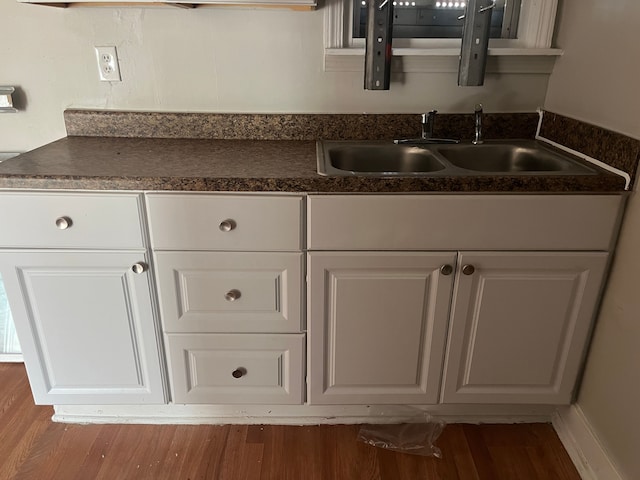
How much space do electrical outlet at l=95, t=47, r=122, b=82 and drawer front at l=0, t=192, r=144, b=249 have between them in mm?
598

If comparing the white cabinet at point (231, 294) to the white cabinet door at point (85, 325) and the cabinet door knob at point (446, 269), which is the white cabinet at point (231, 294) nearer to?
the white cabinet door at point (85, 325)

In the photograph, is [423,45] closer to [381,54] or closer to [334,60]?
[381,54]

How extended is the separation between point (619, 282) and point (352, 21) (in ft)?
3.86

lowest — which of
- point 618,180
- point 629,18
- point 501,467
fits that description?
point 501,467

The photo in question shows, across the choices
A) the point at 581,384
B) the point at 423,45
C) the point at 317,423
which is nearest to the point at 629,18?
the point at 423,45

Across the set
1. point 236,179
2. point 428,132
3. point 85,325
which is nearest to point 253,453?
point 85,325

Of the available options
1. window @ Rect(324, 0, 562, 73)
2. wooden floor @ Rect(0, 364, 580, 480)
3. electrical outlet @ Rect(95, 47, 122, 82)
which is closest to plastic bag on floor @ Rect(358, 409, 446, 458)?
wooden floor @ Rect(0, 364, 580, 480)

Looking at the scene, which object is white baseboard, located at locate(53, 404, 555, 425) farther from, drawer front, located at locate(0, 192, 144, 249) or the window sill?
the window sill

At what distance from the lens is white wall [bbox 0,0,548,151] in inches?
62.9

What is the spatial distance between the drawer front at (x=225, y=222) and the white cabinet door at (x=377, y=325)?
0.41 ft

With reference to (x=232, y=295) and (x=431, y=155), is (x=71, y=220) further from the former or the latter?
(x=431, y=155)

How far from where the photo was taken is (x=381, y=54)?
5.12 feet

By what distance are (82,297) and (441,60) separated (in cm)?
139

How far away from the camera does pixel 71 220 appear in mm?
1278
